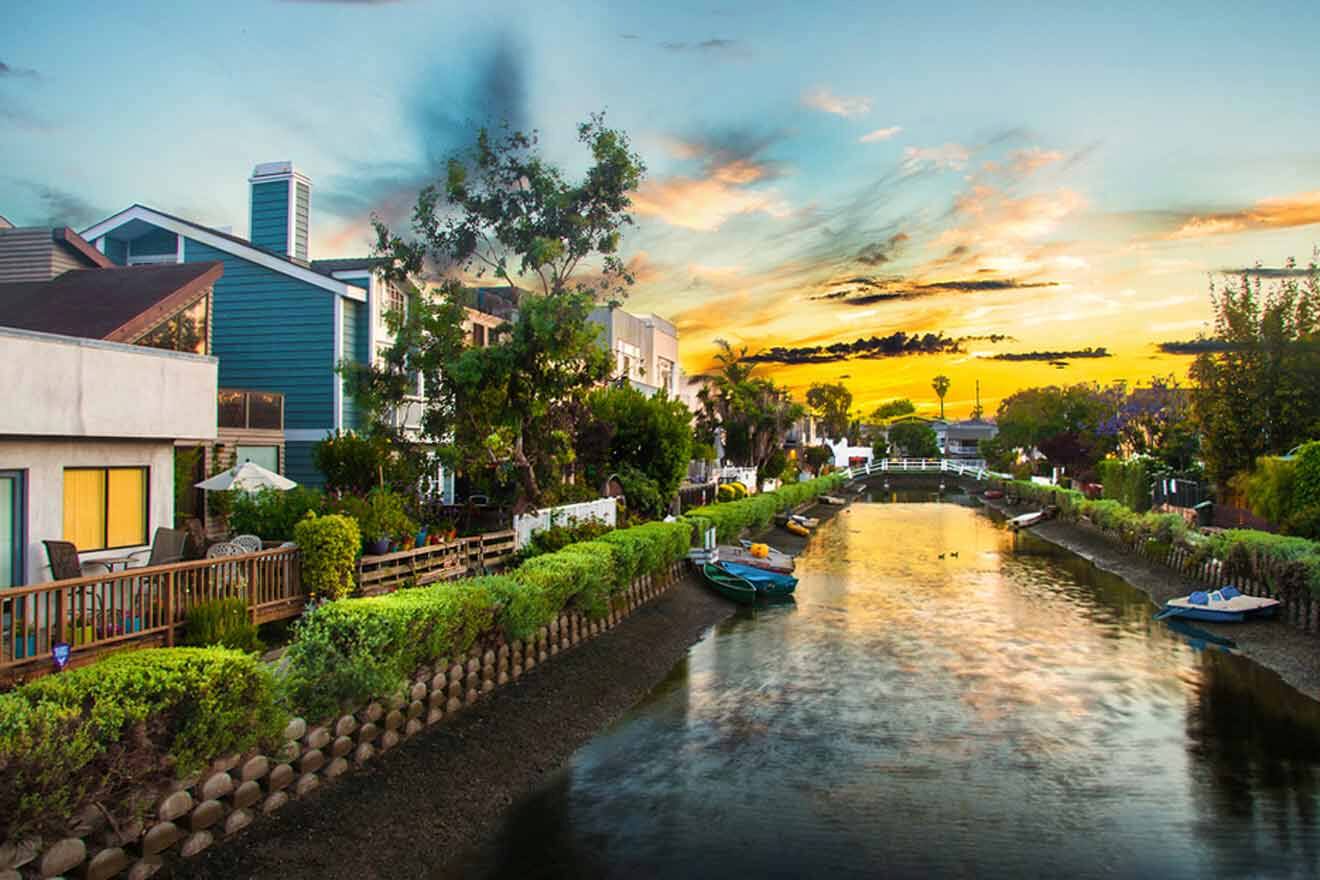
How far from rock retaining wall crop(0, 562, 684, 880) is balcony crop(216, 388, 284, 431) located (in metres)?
13.5

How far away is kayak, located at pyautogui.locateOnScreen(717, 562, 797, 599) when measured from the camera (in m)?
34.4

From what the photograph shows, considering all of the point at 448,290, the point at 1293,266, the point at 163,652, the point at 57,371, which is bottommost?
the point at 163,652

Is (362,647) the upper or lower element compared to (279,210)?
lower

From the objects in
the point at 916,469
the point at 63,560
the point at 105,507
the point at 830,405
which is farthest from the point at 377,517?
the point at 830,405

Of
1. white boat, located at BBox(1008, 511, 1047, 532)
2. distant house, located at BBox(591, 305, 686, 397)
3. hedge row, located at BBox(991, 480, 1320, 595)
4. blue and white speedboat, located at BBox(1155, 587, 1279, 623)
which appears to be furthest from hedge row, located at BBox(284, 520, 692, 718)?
white boat, located at BBox(1008, 511, 1047, 532)

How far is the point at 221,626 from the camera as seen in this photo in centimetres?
1477

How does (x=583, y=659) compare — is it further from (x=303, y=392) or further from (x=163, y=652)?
(x=303, y=392)

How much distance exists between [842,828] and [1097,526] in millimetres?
46495

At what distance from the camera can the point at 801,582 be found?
40.7 m

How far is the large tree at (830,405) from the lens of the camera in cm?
14425

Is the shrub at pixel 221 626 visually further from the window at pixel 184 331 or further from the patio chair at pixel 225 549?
the window at pixel 184 331

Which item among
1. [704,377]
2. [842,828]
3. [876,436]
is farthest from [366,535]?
[876,436]

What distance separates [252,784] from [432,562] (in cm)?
952

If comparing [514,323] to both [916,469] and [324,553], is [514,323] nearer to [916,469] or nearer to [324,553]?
[324,553]
